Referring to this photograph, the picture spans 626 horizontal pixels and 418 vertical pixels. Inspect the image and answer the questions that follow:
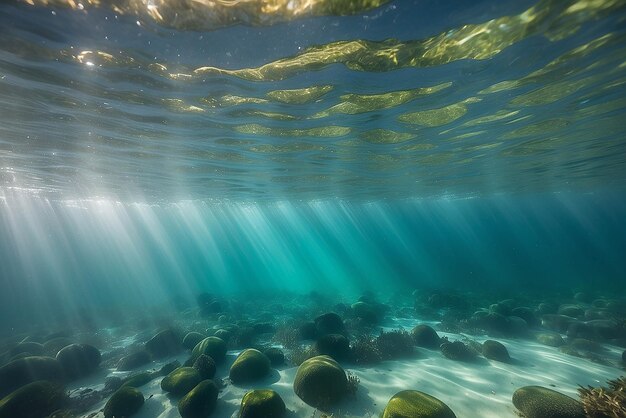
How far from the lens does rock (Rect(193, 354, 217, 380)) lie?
977cm

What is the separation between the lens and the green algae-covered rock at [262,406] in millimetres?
6961

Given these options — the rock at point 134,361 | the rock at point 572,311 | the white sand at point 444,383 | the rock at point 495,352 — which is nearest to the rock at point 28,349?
the rock at point 134,361

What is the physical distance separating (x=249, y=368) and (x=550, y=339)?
584 inches

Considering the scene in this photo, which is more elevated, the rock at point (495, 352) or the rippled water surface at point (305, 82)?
the rippled water surface at point (305, 82)

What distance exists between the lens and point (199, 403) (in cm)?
770

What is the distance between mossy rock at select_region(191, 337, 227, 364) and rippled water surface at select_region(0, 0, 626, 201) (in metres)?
9.75

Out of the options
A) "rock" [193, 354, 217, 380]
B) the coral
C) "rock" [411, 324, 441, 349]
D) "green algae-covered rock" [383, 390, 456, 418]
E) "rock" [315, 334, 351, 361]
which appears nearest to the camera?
the coral

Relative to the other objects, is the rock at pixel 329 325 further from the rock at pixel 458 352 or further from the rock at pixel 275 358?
the rock at pixel 458 352

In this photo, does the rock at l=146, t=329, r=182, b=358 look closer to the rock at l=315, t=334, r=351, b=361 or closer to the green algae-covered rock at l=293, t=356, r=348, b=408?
the rock at l=315, t=334, r=351, b=361

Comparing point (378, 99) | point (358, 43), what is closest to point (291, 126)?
point (378, 99)

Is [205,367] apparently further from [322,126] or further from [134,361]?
[322,126]

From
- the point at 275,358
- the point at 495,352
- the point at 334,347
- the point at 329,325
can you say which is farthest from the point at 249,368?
the point at 495,352

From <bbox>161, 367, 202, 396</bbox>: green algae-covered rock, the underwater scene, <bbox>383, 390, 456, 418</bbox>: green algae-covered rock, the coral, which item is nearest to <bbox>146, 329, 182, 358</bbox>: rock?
the underwater scene

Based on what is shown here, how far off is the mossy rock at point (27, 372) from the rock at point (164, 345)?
139 inches
